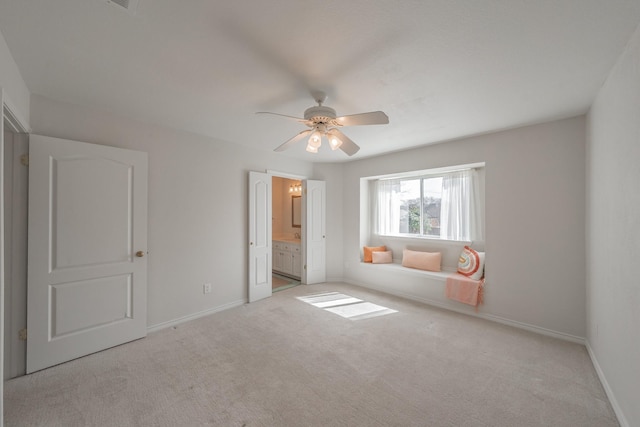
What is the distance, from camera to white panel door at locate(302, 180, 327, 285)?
484 centimetres

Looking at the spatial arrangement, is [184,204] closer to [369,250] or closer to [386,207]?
[369,250]

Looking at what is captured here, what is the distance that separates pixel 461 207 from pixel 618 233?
2324mm

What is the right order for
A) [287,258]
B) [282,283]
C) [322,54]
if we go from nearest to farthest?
[322,54], [282,283], [287,258]

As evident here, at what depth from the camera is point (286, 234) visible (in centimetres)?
651

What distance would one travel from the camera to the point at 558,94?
88.2 inches

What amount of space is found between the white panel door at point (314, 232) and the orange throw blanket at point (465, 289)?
7.64 ft

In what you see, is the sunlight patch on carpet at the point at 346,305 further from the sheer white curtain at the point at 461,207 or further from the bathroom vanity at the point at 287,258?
the sheer white curtain at the point at 461,207

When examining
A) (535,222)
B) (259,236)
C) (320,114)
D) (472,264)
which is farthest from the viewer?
(259,236)

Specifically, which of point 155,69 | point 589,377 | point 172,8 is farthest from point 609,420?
point 155,69

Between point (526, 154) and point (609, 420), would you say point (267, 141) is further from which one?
point (609, 420)

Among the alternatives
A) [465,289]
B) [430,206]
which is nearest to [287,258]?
[430,206]

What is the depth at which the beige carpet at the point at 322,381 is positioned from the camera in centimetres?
171

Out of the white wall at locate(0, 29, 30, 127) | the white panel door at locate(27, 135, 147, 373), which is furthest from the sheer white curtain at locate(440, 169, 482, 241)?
the white wall at locate(0, 29, 30, 127)

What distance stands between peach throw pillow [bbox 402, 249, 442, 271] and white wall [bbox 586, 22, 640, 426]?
1.83m
